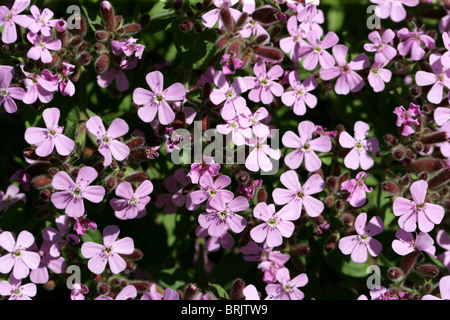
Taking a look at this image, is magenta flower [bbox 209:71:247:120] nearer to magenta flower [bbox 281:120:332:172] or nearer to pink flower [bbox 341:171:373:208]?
magenta flower [bbox 281:120:332:172]

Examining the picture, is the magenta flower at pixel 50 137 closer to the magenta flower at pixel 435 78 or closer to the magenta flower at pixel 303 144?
the magenta flower at pixel 303 144

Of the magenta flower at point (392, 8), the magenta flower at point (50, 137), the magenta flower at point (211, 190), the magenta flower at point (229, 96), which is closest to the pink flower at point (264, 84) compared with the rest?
the magenta flower at point (229, 96)

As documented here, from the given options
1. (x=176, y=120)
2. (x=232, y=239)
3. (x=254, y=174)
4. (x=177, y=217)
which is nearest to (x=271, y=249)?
(x=232, y=239)

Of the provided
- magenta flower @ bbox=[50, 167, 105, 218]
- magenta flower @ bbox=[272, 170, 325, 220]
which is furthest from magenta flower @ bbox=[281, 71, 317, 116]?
magenta flower @ bbox=[50, 167, 105, 218]

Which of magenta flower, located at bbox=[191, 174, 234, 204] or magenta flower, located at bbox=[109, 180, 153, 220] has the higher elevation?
magenta flower, located at bbox=[191, 174, 234, 204]

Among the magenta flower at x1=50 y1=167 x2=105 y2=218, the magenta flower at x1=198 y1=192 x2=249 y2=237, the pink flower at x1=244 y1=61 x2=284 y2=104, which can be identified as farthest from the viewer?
the pink flower at x1=244 y1=61 x2=284 y2=104
